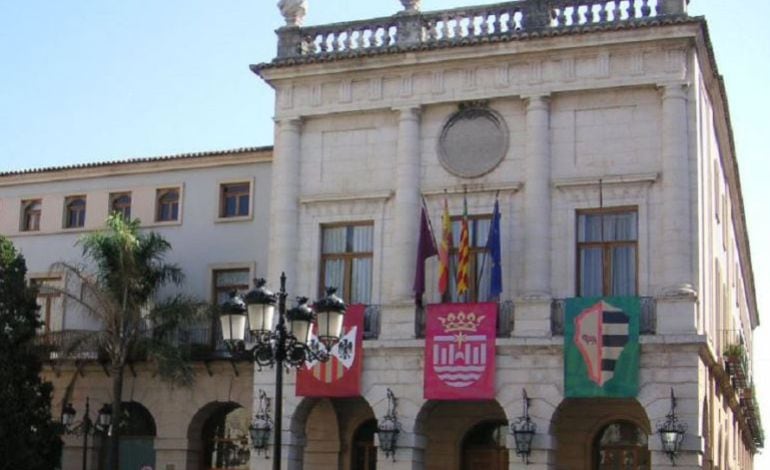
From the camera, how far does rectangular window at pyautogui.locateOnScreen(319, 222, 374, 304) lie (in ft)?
99.8

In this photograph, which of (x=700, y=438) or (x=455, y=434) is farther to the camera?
(x=455, y=434)

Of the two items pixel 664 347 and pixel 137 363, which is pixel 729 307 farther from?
pixel 137 363

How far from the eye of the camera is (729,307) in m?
37.8

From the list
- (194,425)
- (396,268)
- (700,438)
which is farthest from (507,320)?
(194,425)

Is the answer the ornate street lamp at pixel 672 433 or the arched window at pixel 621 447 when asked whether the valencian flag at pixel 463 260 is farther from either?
the ornate street lamp at pixel 672 433

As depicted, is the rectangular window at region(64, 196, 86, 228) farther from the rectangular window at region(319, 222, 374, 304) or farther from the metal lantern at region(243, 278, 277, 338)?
the metal lantern at region(243, 278, 277, 338)

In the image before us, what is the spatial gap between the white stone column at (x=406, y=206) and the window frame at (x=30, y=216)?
12203 mm

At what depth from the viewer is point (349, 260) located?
30.6 metres

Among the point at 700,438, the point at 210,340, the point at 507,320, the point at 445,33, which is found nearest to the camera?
the point at 700,438

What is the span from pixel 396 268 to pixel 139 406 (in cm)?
930

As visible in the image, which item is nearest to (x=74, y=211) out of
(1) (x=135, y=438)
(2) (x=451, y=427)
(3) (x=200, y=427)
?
(1) (x=135, y=438)

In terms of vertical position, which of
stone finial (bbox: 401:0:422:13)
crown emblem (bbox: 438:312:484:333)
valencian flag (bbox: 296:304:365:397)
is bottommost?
valencian flag (bbox: 296:304:365:397)

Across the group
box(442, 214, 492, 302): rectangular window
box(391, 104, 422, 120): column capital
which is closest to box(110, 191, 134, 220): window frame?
box(391, 104, 422, 120): column capital

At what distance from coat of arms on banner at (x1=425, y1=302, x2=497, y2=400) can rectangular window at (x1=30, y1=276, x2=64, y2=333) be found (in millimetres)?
11707
